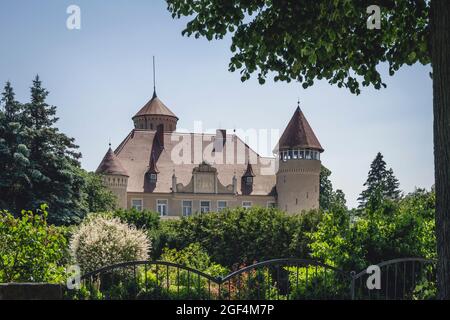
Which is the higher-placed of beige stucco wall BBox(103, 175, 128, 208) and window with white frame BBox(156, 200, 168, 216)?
beige stucco wall BBox(103, 175, 128, 208)

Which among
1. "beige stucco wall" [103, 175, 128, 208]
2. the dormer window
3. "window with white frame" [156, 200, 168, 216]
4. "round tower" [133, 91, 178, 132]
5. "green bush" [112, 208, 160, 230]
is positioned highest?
"round tower" [133, 91, 178, 132]

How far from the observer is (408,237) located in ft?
39.8

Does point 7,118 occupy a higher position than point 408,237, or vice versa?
point 7,118

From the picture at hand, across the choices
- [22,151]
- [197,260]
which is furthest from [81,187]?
[197,260]

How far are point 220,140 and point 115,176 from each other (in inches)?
492

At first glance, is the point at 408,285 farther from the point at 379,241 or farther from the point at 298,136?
the point at 298,136

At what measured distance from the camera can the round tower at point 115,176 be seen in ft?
200

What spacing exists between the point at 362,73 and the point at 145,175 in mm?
56801

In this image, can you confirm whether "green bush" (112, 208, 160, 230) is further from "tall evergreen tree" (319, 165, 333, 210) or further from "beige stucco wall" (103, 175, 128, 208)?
"tall evergreen tree" (319, 165, 333, 210)

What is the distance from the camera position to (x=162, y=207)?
6512 cm

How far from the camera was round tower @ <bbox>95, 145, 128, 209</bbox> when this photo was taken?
61031 mm

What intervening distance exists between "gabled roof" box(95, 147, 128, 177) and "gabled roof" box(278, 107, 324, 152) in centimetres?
1580
